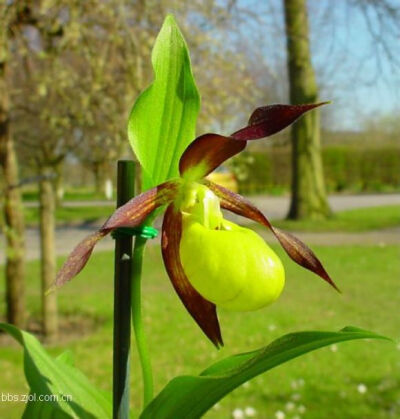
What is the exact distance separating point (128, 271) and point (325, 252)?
549 cm

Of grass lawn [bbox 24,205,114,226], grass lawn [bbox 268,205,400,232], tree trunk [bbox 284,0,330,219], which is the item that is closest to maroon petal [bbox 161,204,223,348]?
grass lawn [bbox 268,205,400,232]

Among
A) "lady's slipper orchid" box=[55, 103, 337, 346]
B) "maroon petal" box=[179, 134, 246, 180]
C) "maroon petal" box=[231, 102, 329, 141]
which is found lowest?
"lady's slipper orchid" box=[55, 103, 337, 346]

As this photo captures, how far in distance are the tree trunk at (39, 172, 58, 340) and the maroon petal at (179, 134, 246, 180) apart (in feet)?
8.33

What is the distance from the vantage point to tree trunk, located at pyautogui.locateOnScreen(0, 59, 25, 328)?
2967 mm

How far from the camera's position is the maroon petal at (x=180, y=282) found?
1.73ft

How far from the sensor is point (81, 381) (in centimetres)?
52

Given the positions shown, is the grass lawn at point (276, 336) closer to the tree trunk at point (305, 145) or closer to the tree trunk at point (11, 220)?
the tree trunk at point (11, 220)

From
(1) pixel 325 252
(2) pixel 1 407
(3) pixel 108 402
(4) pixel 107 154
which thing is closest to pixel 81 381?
(3) pixel 108 402

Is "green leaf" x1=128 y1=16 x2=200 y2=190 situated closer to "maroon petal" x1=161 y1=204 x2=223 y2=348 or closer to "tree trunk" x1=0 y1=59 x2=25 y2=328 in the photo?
"maroon petal" x1=161 y1=204 x2=223 y2=348

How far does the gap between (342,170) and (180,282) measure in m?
17.2

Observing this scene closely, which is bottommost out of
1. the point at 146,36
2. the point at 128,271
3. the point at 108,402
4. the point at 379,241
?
the point at 379,241

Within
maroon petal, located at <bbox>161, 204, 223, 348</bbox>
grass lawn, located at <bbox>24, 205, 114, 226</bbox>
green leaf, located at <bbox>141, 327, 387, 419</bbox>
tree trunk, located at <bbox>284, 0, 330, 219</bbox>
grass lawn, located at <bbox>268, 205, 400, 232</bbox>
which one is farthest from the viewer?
grass lawn, located at <bbox>24, 205, 114, 226</bbox>

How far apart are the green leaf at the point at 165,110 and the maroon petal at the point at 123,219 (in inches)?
0.6

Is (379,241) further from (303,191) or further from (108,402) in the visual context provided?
(108,402)
